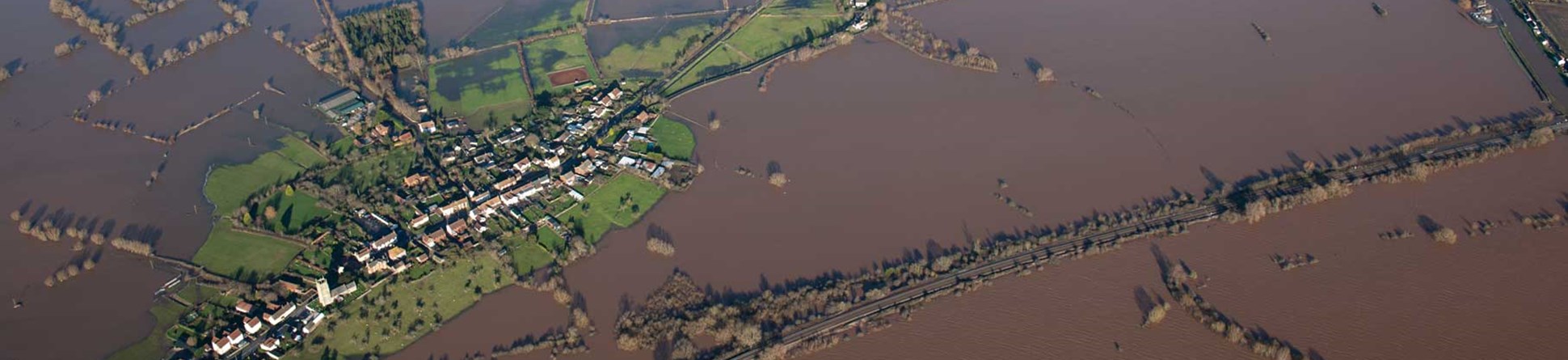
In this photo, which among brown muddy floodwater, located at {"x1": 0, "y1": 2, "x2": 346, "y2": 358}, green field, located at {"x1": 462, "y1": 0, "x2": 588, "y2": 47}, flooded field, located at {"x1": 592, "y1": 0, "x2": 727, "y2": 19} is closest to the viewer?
brown muddy floodwater, located at {"x1": 0, "y1": 2, "x2": 346, "y2": 358}

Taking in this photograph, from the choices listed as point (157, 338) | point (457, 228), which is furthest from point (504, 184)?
point (157, 338)

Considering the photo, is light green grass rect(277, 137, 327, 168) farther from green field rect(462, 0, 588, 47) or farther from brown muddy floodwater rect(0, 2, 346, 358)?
green field rect(462, 0, 588, 47)

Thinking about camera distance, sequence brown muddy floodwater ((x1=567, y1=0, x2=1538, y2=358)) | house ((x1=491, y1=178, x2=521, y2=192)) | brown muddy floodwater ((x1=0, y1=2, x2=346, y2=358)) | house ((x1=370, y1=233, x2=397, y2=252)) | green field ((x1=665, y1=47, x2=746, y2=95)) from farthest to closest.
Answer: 1. green field ((x1=665, y1=47, x2=746, y2=95))
2. house ((x1=491, y1=178, x2=521, y2=192))
3. brown muddy floodwater ((x1=567, y1=0, x2=1538, y2=358))
4. house ((x1=370, y1=233, x2=397, y2=252))
5. brown muddy floodwater ((x1=0, y1=2, x2=346, y2=358))

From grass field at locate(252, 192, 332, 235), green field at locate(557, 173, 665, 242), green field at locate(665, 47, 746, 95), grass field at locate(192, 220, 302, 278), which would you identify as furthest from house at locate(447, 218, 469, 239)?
green field at locate(665, 47, 746, 95)

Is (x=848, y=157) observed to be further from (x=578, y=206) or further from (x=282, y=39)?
(x=282, y=39)

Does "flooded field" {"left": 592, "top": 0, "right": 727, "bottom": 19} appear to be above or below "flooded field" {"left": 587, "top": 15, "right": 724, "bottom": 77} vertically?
above

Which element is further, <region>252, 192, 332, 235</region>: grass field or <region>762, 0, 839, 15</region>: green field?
<region>762, 0, 839, 15</region>: green field

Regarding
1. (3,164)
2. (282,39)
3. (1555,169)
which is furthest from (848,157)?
(3,164)
